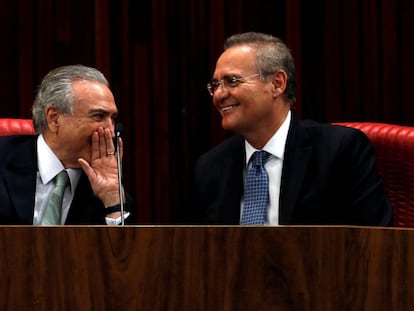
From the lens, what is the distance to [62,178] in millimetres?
1649

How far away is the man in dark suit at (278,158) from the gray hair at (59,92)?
26 centimetres

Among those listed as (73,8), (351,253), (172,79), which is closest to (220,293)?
(351,253)

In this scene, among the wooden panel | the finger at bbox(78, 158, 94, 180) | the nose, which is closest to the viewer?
the wooden panel

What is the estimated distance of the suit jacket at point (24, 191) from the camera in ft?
5.18

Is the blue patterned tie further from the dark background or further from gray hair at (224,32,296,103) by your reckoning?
the dark background

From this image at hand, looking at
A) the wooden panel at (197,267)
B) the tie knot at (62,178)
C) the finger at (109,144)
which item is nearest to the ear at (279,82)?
the finger at (109,144)

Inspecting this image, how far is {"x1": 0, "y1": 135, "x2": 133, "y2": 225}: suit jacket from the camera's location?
158cm

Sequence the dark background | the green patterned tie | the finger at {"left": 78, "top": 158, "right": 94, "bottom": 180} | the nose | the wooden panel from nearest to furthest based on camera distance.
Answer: the wooden panel
the green patterned tie
the finger at {"left": 78, "top": 158, "right": 94, "bottom": 180}
the nose
the dark background

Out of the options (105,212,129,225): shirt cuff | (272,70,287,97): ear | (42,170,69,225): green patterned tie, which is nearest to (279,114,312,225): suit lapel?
(272,70,287,97): ear

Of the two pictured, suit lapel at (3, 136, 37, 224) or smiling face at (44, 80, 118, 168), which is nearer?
suit lapel at (3, 136, 37, 224)

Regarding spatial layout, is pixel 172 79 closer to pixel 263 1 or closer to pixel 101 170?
pixel 263 1

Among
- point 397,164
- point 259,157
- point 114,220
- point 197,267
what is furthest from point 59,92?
point 197,267

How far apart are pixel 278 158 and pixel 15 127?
507 millimetres

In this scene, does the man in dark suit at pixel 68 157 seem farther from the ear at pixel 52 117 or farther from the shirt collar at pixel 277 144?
the shirt collar at pixel 277 144
